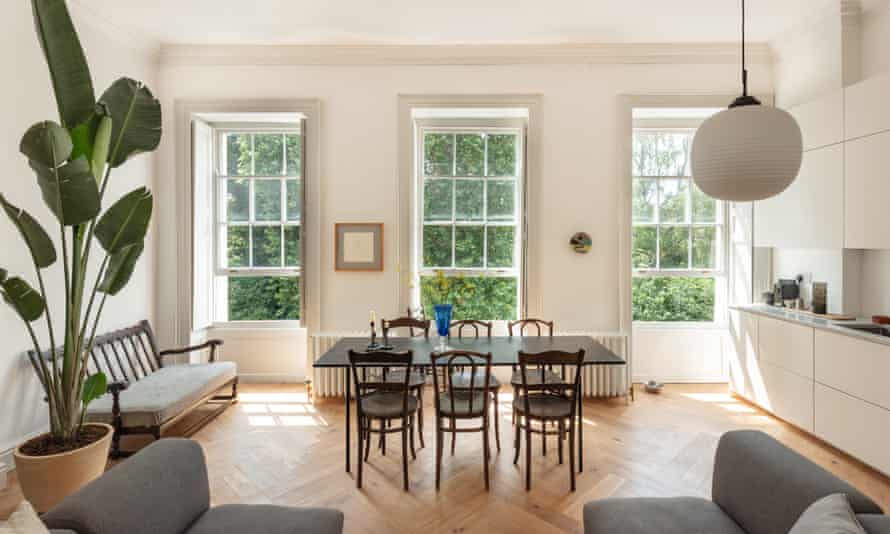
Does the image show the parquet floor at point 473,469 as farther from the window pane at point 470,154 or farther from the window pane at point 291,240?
the window pane at point 470,154

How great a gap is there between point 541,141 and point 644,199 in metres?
1.53

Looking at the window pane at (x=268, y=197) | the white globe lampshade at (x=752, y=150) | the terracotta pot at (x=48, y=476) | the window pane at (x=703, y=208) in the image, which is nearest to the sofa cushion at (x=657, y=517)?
the white globe lampshade at (x=752, y=150)

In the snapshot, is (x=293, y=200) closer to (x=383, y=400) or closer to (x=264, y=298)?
→ (x=264, y=298)

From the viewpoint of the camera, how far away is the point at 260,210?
200 inches

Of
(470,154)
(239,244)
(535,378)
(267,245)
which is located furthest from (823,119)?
(239,244)

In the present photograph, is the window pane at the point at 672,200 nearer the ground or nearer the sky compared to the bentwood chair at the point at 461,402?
nearer the sky

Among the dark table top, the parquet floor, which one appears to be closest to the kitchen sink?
the parquet floor

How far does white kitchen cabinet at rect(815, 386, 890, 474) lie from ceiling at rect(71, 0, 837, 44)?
128 inches

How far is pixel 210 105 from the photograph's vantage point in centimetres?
459

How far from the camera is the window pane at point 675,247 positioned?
514cm

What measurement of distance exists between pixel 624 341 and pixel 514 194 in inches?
76.2

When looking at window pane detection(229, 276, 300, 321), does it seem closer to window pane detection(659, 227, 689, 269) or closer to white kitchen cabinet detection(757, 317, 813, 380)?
window pane detection(659, 227, 689, 269)

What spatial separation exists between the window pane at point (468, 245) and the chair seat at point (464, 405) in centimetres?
208

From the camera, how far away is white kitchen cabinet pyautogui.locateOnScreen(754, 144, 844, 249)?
3.60m
